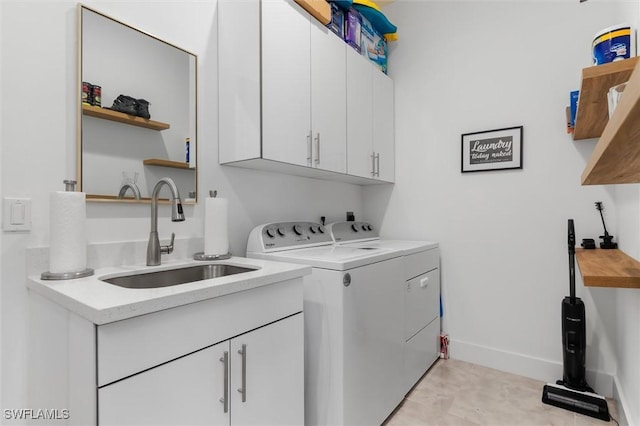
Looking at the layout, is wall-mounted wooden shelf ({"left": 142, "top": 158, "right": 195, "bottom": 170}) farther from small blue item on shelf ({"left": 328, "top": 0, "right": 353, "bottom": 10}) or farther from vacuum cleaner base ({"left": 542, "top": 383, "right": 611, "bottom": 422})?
vacuum cleaner base ({"left": 542, "top": 383, "right": 611, "bottom": 422})

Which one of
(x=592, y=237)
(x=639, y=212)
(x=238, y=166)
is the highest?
(x=238, y=166)

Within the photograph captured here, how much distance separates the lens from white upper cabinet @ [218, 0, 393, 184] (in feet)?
5.48

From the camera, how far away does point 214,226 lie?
1603 mm

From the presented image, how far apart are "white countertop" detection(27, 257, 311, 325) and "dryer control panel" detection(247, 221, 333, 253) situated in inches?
19.5

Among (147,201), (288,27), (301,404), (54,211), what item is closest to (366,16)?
(288,27)

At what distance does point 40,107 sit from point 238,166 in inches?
35.6

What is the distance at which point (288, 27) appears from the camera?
1.78m

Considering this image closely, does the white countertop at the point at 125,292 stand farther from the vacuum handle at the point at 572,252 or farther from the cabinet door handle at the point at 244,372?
the vacuum handle at the point at 572,252

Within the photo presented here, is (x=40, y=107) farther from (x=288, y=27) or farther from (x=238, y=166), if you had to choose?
(x=288, y=27)

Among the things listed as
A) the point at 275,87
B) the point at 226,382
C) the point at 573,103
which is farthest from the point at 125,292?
the point at 573,103

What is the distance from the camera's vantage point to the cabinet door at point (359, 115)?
2293 millimetres

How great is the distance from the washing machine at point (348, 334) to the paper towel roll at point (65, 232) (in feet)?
2.75

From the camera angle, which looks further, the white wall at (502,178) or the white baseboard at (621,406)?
the white wall at (502,178)

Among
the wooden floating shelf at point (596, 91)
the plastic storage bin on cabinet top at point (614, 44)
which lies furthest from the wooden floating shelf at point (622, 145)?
→ the plastic storage bin on cabinet top at point (614, 44)
